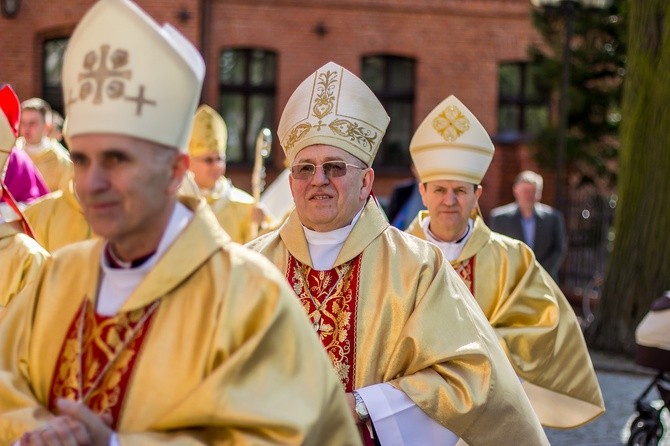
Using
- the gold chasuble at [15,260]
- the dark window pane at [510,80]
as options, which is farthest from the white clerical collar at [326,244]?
the dark window pane at [510,80]

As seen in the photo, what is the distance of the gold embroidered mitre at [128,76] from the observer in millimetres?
3078

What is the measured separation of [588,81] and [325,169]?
558 inches

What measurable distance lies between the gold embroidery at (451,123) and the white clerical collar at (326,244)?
200 centimetres

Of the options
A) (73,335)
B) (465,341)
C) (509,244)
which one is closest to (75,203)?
(509,244)

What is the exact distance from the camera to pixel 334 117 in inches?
205

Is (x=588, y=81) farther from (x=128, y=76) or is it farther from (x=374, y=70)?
(x=128, y=76)

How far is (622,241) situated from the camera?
1312 centimetres

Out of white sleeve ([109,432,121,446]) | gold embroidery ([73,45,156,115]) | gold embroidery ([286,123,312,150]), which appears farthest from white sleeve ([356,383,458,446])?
gold embroidery ([73,45,156,115])

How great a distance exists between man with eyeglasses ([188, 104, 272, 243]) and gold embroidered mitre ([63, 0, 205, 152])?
6.19m

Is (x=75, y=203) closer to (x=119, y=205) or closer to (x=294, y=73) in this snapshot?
(x=119, y=205)

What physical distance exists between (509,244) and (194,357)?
370 centimetres

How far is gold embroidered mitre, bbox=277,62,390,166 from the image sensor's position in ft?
16.9

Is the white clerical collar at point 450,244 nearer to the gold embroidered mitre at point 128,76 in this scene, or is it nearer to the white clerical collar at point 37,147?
the gold embroidered mitre at point 128,76

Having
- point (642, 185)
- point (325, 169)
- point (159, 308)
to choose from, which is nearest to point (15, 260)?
point (325, 169)
